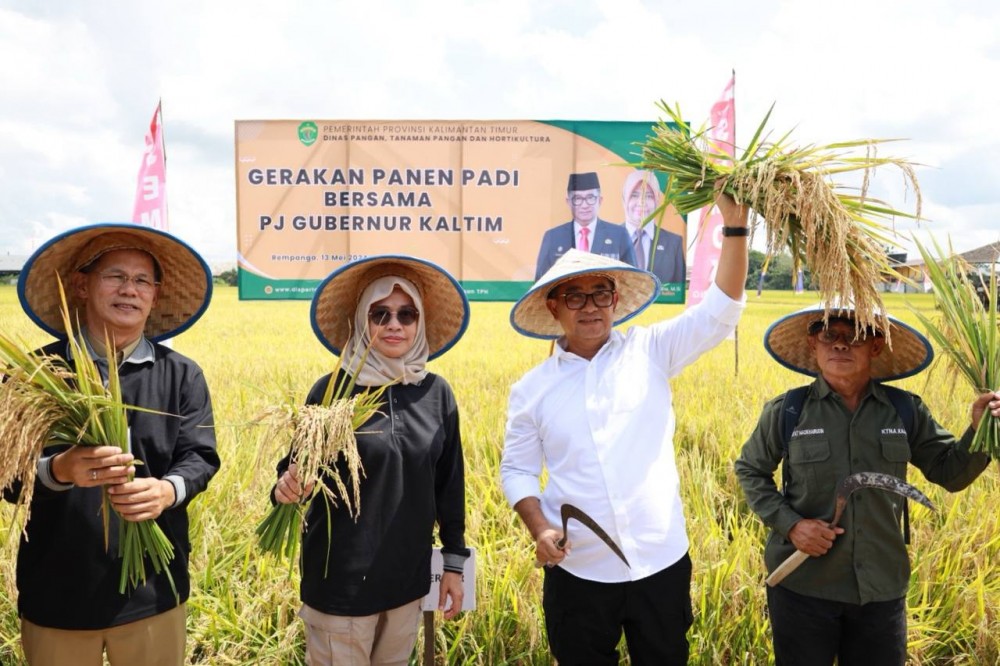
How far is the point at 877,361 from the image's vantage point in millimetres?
2477

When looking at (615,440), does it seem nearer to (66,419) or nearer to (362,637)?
(362,637)

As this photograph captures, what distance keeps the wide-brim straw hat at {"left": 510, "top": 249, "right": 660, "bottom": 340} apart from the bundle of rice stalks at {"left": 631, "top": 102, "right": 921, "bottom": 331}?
14.9 inches

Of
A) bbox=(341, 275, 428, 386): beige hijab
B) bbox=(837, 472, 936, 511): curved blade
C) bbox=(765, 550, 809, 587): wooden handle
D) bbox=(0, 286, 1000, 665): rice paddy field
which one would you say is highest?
bbox=(341, 275, 428, 386): beige hijab

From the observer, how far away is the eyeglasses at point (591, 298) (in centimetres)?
222

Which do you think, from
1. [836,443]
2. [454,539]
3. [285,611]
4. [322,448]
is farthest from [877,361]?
[285,611]

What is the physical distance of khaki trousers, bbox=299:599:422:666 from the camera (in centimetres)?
201

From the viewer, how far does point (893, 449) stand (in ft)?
7.06

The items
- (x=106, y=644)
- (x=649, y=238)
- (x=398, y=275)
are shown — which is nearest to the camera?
(x=106, y=644)

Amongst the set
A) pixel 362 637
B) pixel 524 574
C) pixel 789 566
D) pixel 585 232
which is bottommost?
pixel 524 574

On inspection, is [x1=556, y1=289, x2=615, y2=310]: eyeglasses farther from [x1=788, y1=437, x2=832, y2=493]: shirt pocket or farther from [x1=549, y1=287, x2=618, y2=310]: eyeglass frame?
[x1=788, y1=437, x2=832, y2=493]: shirt pocket

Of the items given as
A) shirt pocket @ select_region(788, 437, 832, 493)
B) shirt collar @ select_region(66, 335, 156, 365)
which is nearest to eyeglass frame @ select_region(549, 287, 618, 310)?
shirt pocket @ select_region(788, 437, 832, 493)

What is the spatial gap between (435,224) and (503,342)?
86.0 inches

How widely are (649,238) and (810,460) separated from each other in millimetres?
Answer: 6257

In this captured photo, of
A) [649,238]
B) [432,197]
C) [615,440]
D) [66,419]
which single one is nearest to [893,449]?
[615,440]
